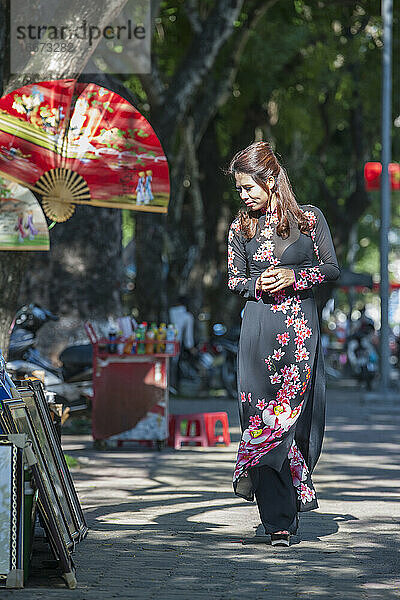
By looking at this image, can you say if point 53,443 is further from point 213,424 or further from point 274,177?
point 213,424

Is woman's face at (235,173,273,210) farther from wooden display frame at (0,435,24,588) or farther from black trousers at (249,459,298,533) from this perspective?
wooden display frame at (0,435,24,588)

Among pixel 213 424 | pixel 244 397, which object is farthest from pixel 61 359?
pixel 244 397

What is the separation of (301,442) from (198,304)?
65.1 feet

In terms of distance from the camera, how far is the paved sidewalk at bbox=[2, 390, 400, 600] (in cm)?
529

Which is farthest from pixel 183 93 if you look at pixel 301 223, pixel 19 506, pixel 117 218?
A: pixel 19 506

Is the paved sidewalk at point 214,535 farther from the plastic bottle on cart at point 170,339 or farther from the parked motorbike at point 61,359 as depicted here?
the parked motorbike at point 61,359

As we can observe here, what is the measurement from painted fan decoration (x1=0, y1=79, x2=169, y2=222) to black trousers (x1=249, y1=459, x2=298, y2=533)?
115 inches

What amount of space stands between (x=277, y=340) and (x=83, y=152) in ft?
9.68

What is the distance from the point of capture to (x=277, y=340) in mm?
6227

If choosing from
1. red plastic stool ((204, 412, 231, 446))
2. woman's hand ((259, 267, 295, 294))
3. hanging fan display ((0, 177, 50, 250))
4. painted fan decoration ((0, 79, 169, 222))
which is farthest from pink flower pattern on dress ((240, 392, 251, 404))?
red plastic stool ((204, 412, 231, 446))

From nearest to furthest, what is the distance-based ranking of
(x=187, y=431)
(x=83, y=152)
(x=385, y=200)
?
1. (x=83, y=152)
2. (x=187, y=431)
3. (x=385, y=200)

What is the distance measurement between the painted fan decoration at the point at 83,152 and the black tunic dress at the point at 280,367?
2.35 m

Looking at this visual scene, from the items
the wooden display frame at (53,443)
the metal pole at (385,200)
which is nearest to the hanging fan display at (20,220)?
the wooden display frame at (53,443)

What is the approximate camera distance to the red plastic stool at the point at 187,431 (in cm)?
1135
